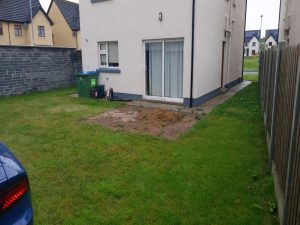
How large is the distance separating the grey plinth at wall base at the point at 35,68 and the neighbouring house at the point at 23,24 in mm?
18739

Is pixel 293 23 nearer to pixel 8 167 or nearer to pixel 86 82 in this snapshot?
pixel 86 82

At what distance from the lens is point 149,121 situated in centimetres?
784

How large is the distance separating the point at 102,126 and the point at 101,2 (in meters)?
6.48

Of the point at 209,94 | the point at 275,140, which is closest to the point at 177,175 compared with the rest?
the point at 275,140

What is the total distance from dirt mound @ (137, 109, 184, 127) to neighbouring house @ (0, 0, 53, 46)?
27.6 meters

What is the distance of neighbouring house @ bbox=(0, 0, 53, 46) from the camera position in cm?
2995

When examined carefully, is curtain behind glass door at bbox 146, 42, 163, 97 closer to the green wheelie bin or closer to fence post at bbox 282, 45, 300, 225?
the green wheelie bin

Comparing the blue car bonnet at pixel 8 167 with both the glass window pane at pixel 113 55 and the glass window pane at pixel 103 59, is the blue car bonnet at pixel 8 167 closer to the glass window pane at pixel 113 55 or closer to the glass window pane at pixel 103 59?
the glass window pane at pixel 113 55

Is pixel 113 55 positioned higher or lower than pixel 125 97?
higher

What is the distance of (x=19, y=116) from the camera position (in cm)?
866

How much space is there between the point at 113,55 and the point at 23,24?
25.8 m

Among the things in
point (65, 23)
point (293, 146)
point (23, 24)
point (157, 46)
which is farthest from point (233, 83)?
point (23, 24)

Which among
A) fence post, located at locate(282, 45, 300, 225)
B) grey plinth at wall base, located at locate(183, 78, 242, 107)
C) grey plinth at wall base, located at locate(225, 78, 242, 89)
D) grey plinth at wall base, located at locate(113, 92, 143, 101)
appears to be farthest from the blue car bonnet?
grey plinth at wall base, located at locate(225, 78, 242, 89)

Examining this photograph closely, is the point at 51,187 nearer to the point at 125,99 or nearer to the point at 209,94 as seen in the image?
the point at 125,99
